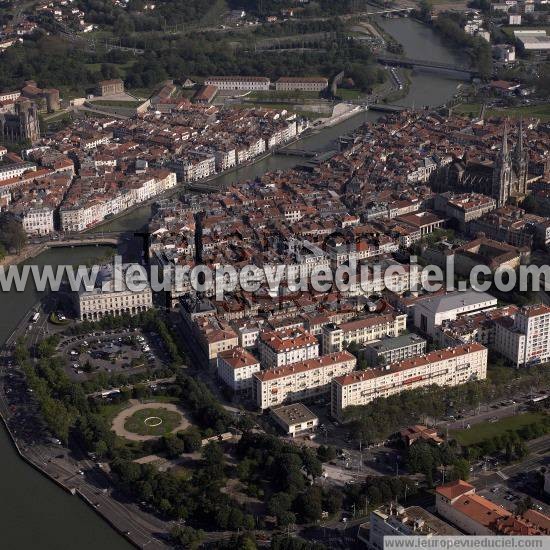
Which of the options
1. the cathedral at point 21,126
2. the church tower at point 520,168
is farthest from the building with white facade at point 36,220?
the church tower at point 520,168

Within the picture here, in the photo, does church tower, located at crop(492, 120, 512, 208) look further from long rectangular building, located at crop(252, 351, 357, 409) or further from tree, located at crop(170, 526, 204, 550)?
tree, located at crop(170, 526, 204, 550)

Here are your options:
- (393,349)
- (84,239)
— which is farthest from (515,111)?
(393,349)

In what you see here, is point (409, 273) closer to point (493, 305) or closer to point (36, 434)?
point (493, 305)

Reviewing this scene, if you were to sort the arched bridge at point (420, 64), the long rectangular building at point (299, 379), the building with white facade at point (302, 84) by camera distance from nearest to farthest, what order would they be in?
the long rectangular building at point (299, 379)
the building with white facade at point (302, 84)
the arched bridge at point (420, 64)

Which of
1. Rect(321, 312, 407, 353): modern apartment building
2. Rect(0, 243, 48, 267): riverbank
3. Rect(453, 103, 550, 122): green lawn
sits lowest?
Rect(321, 312, 407, 353): modern apartment building

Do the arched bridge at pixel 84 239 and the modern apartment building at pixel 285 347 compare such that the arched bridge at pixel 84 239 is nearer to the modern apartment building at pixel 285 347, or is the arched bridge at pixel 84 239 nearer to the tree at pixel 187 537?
the modern apartment building at pixel 285 347

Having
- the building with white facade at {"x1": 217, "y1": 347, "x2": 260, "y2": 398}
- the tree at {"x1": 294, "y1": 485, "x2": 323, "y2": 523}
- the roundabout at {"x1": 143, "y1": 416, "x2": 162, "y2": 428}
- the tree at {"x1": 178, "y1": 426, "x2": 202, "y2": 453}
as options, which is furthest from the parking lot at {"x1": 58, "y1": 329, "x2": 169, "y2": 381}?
the tree at {"x1": 294, "y1": 485, "x2": 323, "y2": 523}
